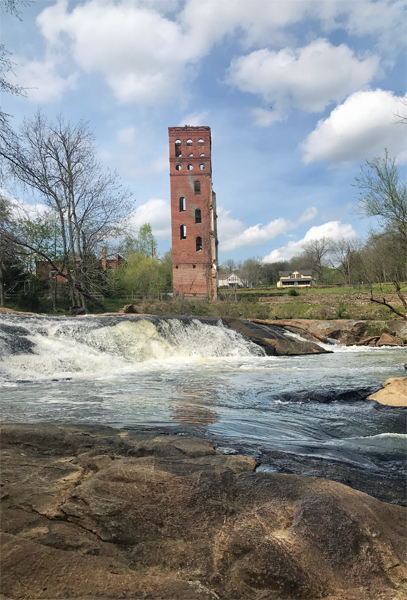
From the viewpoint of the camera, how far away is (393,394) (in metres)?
6.19

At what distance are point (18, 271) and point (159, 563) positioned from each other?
111 feet

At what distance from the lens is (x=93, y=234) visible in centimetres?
2347

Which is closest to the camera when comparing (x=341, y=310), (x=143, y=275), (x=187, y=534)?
(x=187, y=534)

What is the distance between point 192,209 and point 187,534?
40347 millimetres

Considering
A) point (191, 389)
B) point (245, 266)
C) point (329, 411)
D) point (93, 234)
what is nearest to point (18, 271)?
point (93, 234)

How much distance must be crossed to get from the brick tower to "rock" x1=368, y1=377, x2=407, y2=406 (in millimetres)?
33721

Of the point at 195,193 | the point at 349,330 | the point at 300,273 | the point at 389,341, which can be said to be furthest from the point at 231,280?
the point at 389,341

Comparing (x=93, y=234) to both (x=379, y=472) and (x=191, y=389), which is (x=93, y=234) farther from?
(x=379, y=472)

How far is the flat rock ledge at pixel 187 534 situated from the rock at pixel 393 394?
3834mm

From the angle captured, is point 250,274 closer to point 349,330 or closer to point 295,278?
point 295,278

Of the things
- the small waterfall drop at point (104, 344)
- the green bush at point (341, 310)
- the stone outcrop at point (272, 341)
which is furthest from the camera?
the green bush at point (341, 310)

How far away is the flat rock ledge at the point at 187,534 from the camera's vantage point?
173 cm

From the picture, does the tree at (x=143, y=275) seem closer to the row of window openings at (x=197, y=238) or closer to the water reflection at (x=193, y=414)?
the row of window openings at (x=197, y=238)

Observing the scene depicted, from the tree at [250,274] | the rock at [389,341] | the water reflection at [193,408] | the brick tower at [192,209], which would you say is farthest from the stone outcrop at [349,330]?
the tree at [250,274]
